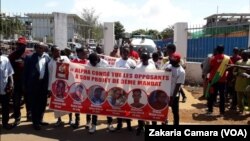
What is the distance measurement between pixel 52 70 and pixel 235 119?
4.59 metres

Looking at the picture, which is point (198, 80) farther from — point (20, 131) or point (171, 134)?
point (171, 134)

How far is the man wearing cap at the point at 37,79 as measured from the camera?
339 inches

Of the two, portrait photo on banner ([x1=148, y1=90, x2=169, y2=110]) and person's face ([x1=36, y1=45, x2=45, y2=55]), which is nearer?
portrait photo on banner ([x1=148, y1=90, x2=169, y2=110])

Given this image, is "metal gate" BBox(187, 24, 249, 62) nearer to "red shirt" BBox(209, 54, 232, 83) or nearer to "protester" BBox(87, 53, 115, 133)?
"red shirt" BBox(209, 54, 232, 83)

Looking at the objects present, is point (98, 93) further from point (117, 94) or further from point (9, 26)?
point (9, 26)

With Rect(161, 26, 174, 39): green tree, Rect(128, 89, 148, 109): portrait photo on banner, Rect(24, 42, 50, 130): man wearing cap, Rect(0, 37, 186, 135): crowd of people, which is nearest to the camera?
Rect(128, 89, 148, 109): portrait photo on banner

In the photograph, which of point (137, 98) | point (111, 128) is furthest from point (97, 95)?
point (137, 98)

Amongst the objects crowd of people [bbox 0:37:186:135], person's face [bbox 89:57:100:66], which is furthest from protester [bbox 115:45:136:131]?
person's face [bbox 89:57:100:66]

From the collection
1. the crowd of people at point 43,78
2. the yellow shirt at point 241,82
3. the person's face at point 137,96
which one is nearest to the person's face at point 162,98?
the crowd of people at point 43,78

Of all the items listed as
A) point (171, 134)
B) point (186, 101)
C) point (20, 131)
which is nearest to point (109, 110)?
point (20, 131)

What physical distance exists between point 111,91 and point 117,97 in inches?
7.3

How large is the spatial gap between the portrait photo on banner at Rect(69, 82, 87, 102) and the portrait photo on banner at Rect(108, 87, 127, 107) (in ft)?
1.84

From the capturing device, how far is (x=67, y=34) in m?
16.7

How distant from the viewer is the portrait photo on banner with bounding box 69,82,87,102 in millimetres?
8477
